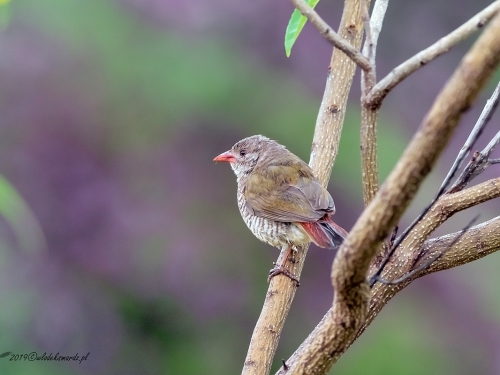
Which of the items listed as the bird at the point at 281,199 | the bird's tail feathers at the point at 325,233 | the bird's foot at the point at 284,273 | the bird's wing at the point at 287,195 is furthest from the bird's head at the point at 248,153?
the bird's foot at the point at 284,273

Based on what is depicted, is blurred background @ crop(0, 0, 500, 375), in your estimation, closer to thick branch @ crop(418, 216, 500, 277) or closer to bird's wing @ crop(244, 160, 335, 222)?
bird's wing @ crop(244, 160, 335, 222)

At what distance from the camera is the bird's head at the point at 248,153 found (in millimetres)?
4383

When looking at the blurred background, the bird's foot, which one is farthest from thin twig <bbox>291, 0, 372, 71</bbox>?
the blurred background

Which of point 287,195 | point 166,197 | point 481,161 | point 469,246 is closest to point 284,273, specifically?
point 287,195

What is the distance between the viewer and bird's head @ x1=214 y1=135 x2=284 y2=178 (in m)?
4.38

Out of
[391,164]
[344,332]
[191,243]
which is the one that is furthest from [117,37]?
[344,332]

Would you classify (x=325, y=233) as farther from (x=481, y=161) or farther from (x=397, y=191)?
(x=397, y=191)

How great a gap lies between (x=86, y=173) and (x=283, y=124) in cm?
174

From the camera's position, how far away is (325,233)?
3402mm

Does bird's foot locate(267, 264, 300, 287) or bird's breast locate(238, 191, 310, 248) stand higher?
bird's breast locate(238, 191, 310, 248)

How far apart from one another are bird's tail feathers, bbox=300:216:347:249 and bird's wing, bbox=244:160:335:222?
0.04 m

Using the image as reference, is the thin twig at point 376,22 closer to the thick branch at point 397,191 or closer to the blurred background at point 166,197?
the thick branch at point 397,191

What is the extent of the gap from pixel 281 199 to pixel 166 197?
155cm

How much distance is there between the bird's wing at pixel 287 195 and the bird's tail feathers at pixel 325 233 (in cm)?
4
